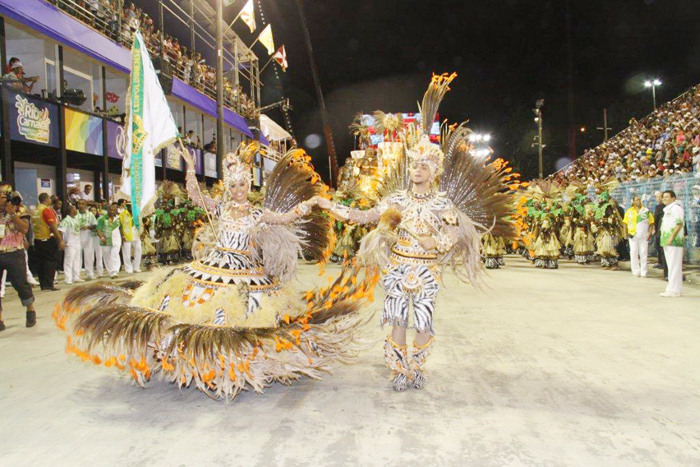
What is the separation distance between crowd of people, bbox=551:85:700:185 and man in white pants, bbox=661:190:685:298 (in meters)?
5.38

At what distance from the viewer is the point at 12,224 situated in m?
7.16

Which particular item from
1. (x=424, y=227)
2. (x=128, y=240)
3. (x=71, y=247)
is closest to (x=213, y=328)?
(x=424, y=227)

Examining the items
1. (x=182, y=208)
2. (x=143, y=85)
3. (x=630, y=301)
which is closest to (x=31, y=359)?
(x=143, y=85)

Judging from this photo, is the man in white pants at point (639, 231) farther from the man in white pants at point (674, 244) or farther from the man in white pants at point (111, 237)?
the man in white pants at point (111, 237)

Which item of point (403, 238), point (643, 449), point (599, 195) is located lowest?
point (643, 449)

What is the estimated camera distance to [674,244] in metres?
9.55

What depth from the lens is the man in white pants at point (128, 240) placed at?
45.4 feet

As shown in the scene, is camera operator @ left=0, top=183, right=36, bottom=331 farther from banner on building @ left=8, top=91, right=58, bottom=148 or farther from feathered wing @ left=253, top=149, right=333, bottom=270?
banner on building @ left=8, top=91, right=58, bottom=148

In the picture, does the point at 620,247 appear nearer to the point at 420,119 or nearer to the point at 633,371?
the point at 633,371

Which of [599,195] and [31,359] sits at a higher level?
[599,195]

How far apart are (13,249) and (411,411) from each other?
583cm

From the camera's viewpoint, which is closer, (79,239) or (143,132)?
(143,132)

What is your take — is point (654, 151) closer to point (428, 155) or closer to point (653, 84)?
point (428, 155)

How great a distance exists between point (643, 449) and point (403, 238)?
2325 millimetres
